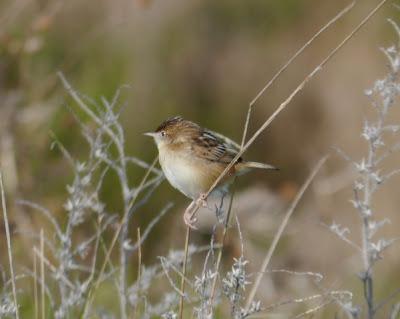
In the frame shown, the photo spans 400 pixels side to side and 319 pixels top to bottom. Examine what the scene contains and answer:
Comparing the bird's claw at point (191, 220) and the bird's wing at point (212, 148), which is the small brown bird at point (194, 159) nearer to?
the bird's wing at point (212, 148)

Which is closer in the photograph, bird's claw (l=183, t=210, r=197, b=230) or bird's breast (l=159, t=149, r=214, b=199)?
bird's claw (l=183, t=210, r=197, b=230)

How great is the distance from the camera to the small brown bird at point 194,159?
4262mm

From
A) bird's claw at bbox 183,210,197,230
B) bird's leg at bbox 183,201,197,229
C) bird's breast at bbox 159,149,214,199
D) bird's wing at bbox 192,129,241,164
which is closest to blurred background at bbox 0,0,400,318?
bird's wing at bbox 192,129,241,164

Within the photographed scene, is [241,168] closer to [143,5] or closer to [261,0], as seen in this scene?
[143,5]

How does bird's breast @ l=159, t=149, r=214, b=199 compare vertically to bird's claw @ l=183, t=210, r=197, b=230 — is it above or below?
below

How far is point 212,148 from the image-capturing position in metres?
4.55

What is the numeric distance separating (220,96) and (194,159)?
4.99 m

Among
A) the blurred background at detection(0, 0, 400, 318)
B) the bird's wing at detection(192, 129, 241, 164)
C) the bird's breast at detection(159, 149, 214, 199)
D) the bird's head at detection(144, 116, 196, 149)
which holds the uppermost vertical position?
the bird's head at detection(144, 116, 196, 149)

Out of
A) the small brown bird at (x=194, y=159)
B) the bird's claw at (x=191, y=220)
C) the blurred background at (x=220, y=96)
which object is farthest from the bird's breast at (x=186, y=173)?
the blurred background at (x=220, y=96)

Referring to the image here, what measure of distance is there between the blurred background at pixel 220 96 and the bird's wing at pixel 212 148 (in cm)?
204

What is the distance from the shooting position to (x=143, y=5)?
18.2 feet

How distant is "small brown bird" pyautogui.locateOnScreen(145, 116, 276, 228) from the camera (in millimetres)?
4262

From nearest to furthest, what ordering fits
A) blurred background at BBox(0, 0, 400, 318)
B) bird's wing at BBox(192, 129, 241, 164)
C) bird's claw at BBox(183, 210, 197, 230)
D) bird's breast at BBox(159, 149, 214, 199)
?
A: bird's claw at BBox(183, 210, 197, 230)
bird's breast at BBox(159, 149, 214, 199)
bird's wing at BBox(192, 129, 241, 164)
blurred background at BBox(0, 0, 400, 318)

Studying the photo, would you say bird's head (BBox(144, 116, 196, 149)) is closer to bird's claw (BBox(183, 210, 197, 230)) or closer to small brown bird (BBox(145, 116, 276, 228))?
small brown bird (BBox(145, 116, 276, 228))
